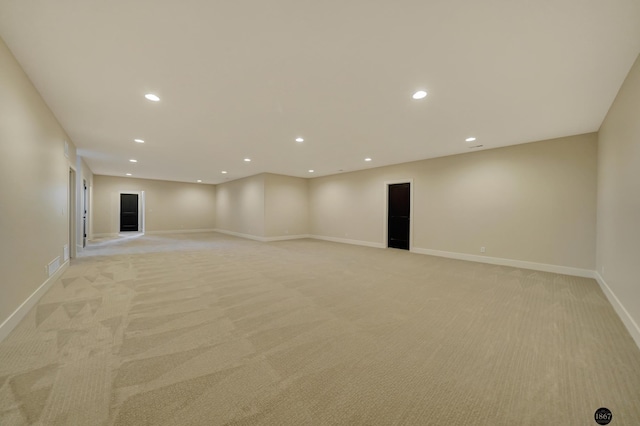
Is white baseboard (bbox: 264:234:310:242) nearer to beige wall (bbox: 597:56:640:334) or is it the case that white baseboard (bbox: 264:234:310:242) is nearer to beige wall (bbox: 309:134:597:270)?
beige wall (bbox: 309:134:597:270)

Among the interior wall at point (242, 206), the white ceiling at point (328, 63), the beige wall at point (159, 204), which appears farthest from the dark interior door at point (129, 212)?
the white ceiling at point (328, 63)

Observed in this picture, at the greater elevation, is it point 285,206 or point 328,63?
point 328,63

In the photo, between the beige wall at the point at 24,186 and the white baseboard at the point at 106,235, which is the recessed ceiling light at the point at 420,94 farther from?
the white baseboard at the point at 106,235

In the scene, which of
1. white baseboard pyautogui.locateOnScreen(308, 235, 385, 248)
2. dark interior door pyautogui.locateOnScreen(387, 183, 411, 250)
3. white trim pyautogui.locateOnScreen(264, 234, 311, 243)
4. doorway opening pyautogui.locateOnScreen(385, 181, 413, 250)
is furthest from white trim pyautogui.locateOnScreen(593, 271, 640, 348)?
white trim pyautogui.locateOnScreen(264, 234, 311, 243)

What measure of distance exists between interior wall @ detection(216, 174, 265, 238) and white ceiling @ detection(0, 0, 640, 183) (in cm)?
499

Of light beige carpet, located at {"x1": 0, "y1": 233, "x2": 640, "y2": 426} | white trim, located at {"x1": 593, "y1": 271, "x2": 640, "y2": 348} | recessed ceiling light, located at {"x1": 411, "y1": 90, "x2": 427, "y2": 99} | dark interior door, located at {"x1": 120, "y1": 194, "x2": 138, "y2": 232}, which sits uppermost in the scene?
recessed ceiling light, located at {"x1": 411, "y1": 90, "x2": 427, "y2": 99}

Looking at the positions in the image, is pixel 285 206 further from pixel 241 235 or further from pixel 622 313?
pixel 622 313

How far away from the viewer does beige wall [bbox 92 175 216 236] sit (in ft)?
34.2

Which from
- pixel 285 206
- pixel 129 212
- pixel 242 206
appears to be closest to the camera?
pixel 285 206

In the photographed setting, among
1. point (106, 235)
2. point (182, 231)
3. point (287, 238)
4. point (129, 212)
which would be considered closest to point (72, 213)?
point (287, 238)

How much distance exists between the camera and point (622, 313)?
2650 mm

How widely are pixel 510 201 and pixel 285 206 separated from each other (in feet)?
23.4

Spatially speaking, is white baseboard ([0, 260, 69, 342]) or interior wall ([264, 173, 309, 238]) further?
interior wall ([264, 173, 309, 238])

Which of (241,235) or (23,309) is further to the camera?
(241,235)
